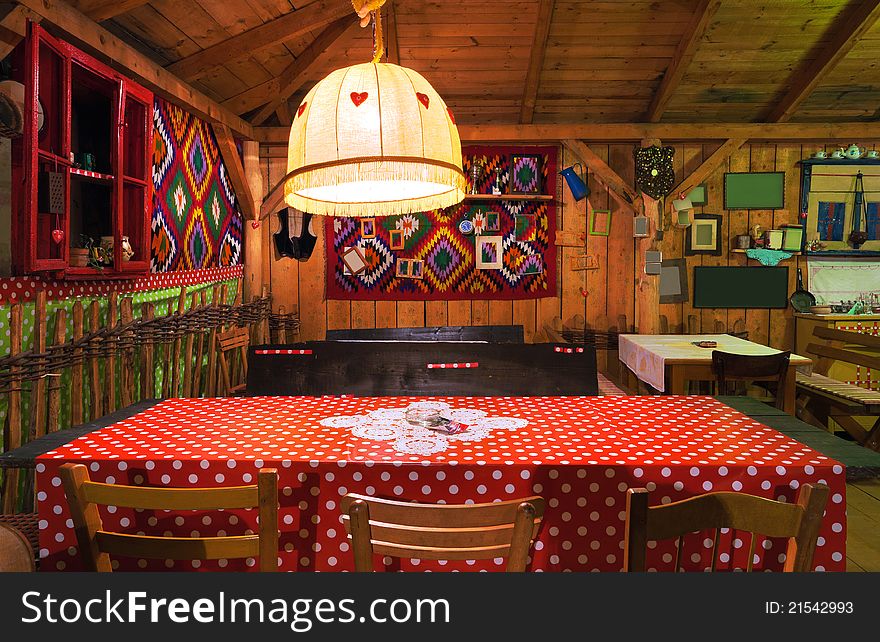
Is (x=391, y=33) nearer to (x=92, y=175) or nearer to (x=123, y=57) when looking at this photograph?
(x=123, y=57)

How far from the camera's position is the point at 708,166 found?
6520 mm

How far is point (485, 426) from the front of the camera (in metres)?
2.50

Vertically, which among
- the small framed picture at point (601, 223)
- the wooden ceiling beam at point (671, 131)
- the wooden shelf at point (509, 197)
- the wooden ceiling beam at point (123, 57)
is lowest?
the small framed picture at point (601, 223)

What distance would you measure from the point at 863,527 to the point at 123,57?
469 centimetres

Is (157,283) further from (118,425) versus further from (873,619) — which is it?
(873,619)

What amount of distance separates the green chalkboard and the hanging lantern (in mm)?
5175

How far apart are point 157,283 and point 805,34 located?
5078 mm

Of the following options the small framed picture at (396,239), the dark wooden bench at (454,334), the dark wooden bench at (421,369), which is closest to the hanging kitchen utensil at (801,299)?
the dark wooden bench at (454,334)

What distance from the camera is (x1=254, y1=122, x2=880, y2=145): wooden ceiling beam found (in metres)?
6.41

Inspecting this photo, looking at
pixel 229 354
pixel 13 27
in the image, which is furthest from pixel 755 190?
pixel 13 27

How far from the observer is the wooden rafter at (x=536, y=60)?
4992 mm

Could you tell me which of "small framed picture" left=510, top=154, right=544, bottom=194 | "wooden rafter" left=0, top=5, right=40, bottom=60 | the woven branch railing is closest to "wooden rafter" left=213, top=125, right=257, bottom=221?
the woven branch railing

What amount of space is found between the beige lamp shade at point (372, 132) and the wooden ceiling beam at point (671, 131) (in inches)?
170

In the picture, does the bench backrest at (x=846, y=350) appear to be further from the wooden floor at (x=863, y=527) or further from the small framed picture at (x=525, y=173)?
the small framed picture at (x=525, y=173)
